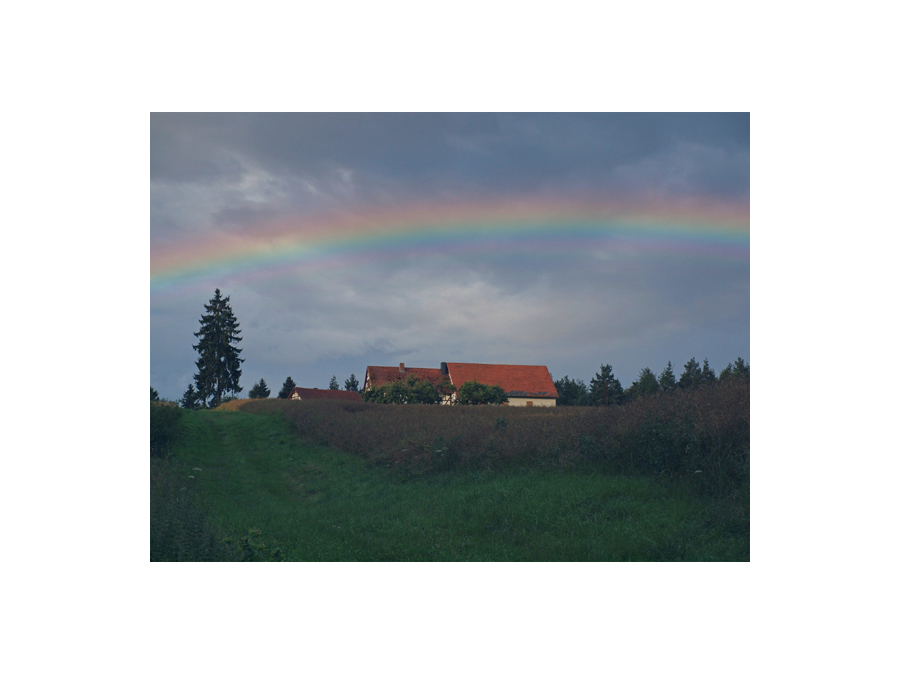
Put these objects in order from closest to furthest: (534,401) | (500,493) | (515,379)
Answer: (500,493)
(534,401)
(515,379)

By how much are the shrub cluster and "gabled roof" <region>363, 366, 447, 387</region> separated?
16651 mm

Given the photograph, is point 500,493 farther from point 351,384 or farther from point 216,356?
point 351,384

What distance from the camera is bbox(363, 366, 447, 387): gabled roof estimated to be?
3212cm

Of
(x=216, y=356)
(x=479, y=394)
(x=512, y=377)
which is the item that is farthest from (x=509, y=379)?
(x=216, y=356)

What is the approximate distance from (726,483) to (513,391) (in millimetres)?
23877

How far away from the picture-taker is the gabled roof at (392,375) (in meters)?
32.1

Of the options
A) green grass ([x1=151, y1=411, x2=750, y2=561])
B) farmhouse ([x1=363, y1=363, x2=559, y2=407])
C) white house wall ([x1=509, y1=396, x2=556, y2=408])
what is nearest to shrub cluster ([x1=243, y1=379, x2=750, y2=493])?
green grass ([x1=151, y1=411, x2=750, y2=561])

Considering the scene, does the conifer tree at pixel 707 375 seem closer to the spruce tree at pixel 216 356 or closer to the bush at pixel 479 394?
the bush at pixel 479 394

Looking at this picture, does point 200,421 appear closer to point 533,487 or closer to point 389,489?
point 389,489

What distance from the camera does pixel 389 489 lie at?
1067 centimetres

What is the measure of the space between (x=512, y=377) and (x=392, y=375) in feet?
29.5

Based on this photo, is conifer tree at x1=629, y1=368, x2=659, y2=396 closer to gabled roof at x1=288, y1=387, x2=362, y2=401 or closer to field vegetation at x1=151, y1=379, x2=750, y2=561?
field vegetation at x1=151, y1=379, x2=750, y2=561

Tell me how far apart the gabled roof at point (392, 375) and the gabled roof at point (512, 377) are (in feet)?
3.93

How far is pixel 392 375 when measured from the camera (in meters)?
36.5
